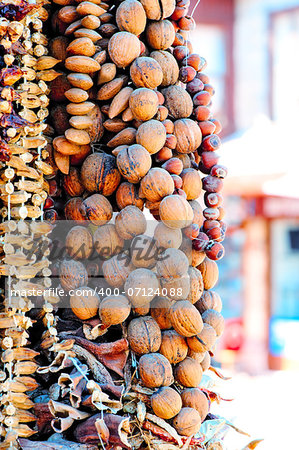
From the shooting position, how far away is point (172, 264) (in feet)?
2.10

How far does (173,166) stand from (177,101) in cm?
9

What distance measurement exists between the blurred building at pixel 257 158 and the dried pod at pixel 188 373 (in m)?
2.70

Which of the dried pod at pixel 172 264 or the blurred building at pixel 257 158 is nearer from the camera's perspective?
the dried pod at pixel 172 264

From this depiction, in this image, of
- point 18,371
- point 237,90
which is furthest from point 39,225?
point 237,90

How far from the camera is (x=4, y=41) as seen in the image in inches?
24.4

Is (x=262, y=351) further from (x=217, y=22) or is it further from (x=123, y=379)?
(x=123, y=379)

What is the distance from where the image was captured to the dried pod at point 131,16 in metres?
0.68

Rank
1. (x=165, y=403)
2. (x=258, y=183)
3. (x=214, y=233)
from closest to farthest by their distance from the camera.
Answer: (x=165, y=403), (x=214, y=233), (x=258, y=183)

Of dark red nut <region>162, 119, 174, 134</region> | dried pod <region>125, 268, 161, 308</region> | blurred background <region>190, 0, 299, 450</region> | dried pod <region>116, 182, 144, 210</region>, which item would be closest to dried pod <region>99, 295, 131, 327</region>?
dried pod <region>125, 268, 161, 308</region>

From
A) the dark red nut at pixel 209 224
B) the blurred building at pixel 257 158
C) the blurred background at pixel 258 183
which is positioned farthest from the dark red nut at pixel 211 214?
the blurred building at pixel 257 158

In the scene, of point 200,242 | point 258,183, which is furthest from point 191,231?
point 258,183

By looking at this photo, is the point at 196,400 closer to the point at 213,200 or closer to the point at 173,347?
the point at 173,347

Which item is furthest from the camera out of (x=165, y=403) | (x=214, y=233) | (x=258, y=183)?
(x=258, y=183)

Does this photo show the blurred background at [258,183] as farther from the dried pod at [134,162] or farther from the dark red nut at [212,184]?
the dried pod at [134,162]
